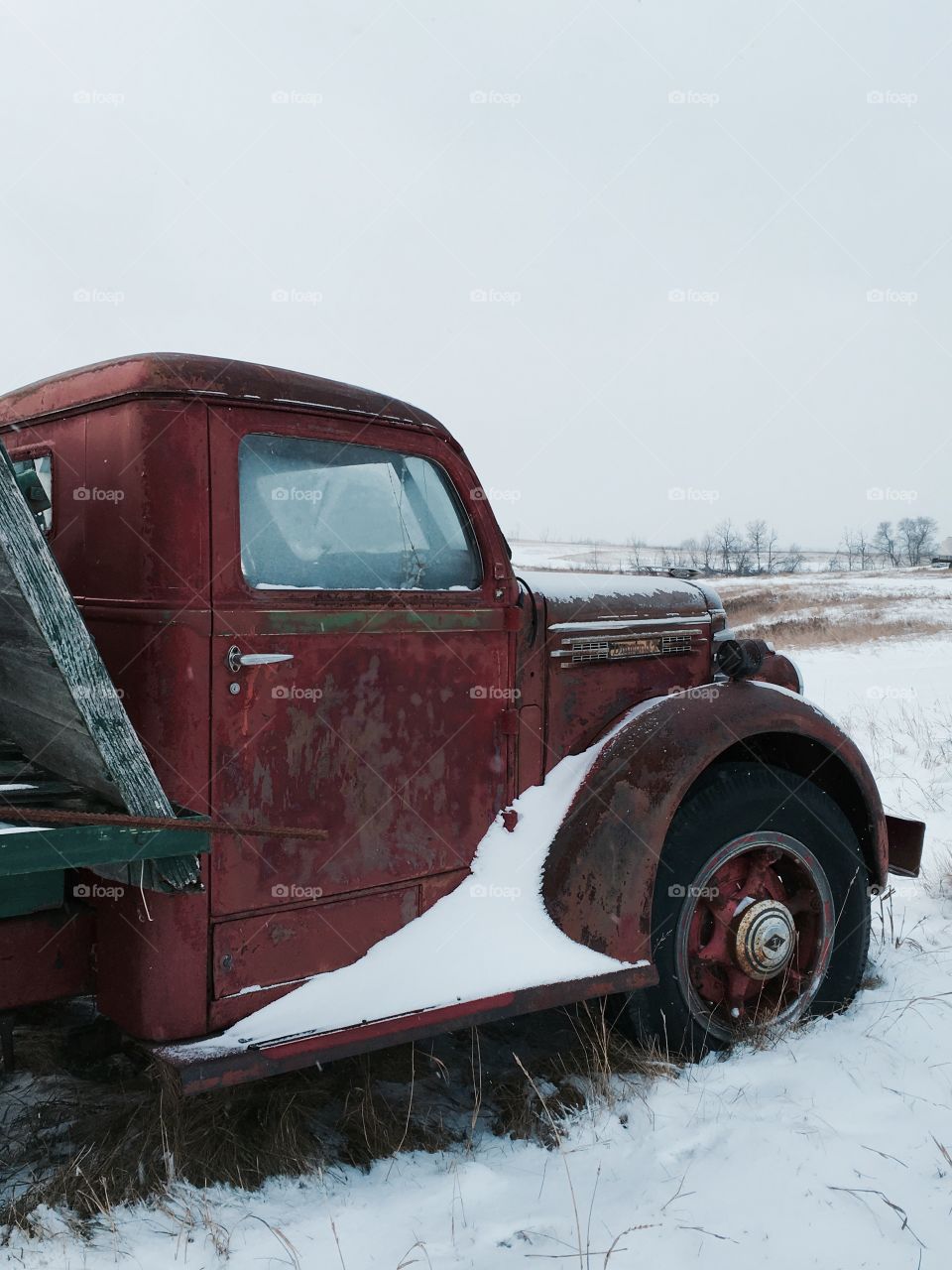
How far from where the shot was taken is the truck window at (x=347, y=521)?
258 cm

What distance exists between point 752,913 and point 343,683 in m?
1.56

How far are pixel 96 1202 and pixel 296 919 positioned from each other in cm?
77

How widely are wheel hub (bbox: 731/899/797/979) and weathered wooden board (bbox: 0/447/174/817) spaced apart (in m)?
1.97

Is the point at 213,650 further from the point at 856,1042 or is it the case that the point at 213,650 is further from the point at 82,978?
the point at 856,1042

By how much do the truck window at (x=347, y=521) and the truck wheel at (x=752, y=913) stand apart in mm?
1109

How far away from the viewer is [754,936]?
3189mm

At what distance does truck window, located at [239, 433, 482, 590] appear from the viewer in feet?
8.45

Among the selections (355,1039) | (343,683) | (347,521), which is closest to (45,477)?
(347,521)

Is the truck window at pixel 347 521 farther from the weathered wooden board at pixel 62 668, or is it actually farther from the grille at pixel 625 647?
the weathered wooden board at pixel 62 668

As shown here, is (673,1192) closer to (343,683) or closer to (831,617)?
(343,683)

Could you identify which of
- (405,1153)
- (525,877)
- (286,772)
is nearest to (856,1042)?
(525,877)

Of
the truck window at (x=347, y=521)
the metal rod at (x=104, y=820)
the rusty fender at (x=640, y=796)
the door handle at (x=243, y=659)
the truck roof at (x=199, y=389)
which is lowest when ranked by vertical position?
the rusty fender at (x=640, y=796)

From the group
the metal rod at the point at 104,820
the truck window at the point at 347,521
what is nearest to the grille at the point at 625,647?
the truck window at the point at 347,521

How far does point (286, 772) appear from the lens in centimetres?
256
